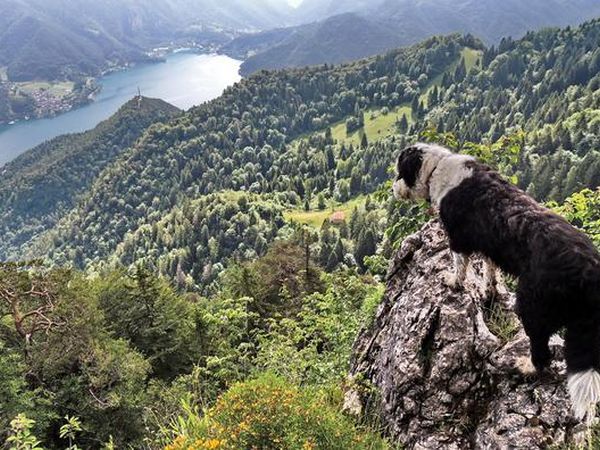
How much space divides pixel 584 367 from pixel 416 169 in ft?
15.0

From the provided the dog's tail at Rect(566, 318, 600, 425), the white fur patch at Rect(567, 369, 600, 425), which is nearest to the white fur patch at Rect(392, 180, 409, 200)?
the dog's tail at Rect(566, 318, 600, 425)

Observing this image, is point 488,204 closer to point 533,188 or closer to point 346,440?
point 346,440

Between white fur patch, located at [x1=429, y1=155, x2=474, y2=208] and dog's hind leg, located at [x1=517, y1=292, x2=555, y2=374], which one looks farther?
white fur patch, located at [x1=429, y1=155, x2=474, y2=208]

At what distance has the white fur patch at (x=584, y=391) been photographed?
4543 millimetres

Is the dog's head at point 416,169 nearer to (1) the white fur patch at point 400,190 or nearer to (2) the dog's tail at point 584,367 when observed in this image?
(1) the white fur patch at point 400,190

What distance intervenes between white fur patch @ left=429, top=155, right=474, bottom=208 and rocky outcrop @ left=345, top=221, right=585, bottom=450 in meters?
1.15

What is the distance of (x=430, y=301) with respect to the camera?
279 inches

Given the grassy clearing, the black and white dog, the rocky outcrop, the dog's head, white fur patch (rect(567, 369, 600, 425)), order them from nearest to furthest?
white fur patch (rect(567, 369, 600, 425)), the black and white dog, the rocky outcrop, the dog's head, the grassy clearing

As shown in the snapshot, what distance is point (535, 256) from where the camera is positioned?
521 cm

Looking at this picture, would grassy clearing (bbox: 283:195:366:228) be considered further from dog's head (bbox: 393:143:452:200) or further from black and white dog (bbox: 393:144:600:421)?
black and white dog (bbox: 393:144:600:421)

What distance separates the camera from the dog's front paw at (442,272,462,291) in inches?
276

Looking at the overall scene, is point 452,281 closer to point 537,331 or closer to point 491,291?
point 491,291

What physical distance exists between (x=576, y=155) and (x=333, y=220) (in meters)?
65.5

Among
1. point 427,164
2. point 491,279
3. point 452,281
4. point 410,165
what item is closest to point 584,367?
point 452,281
